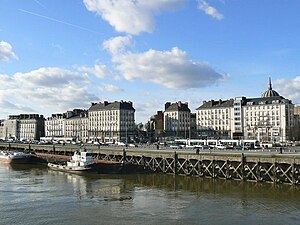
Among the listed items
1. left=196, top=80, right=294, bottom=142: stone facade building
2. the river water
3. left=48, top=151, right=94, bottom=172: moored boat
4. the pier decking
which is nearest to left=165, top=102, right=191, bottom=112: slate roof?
left=196, top=80, right=294, bottom=142: stone facade building

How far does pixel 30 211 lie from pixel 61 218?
376cm

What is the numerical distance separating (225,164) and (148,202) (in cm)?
1803

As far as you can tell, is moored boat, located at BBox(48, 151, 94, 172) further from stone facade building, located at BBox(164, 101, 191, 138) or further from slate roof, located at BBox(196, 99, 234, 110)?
stone facade building, located at BBox(164, 101, 191, 138)

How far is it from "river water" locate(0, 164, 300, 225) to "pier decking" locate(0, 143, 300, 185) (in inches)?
101

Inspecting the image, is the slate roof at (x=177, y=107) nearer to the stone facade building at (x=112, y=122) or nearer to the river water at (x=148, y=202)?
the stone facade building at (x=112, y=122)

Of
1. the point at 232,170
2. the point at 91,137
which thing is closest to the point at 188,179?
the point at 232,170

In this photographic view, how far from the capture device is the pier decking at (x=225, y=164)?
151 feet

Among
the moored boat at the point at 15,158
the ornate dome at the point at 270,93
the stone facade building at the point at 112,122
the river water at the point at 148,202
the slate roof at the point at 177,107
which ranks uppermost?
the ornate dome at the point at 270,93

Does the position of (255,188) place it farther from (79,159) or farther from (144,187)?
(79,159)

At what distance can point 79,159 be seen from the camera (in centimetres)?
6425

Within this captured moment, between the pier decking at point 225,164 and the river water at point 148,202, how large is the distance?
258cm

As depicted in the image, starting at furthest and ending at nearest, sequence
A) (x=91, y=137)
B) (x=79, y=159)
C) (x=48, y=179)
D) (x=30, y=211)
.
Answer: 1. (x=91, y=137)
2. (x=79, y=159)
3. (x=48, y=179)
4. (x=30, y=211)

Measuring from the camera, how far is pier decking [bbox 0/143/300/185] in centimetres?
4597

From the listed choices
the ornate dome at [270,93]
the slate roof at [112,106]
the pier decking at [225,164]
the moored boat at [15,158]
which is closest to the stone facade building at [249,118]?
the ornate dome at [270,93]
